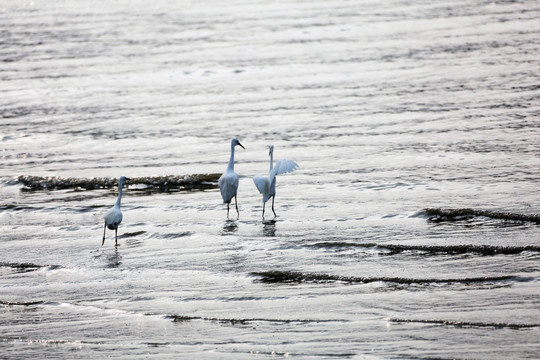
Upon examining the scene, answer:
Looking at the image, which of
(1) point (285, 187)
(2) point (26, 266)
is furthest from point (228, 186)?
(2) point (26, 266)

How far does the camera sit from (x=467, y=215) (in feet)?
37.0

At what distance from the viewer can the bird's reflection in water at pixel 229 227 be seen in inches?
445

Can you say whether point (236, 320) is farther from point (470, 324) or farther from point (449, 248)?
point (449, 248)

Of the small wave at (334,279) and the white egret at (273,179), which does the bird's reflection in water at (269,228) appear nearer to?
the white egret at (273,179)

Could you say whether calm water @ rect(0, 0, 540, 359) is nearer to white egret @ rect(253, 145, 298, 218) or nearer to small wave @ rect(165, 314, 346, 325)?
small wave @ rect(165, 314, 346, 325)

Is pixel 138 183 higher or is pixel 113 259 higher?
pixel 138 183

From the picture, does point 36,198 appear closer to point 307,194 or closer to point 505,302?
point 307,194

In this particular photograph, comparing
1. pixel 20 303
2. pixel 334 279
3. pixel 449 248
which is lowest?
pixel 20 303

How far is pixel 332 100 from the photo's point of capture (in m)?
18.2

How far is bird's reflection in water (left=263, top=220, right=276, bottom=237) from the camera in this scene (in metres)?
11.1

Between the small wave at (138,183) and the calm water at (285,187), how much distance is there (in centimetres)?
26

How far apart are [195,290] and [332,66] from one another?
12477 mm

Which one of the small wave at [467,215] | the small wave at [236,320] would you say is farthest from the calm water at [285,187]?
the small wave at [467,215]

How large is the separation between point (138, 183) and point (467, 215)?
5.24 meters
